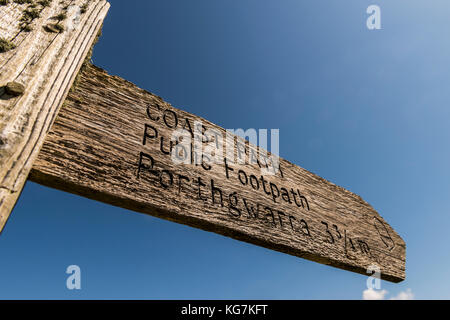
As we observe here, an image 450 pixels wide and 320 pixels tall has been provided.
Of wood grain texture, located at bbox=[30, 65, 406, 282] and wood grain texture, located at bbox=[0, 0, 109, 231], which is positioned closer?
wood grain texture, located at bbox=[0, 0, 109, 231]

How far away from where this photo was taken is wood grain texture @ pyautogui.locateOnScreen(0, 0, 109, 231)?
82cm

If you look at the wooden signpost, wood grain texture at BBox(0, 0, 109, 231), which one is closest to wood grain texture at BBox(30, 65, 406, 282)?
the wooden signpost

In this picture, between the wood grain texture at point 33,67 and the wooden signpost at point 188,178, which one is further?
the wooden signpost at point 188,178

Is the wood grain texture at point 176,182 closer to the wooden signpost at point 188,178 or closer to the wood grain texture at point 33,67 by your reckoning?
the wooden signpost at point 188,178

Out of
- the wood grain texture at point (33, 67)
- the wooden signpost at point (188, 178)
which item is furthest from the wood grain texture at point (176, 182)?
the wood grain texture at point (33, 67)

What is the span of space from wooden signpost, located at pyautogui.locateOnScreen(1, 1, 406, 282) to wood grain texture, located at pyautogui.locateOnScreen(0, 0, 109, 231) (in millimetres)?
34

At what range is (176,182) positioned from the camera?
125 centimetres

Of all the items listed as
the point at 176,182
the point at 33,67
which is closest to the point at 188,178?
the point at 176,182

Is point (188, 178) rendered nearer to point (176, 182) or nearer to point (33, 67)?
point (176, 182)

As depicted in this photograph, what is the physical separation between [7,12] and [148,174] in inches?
34.5

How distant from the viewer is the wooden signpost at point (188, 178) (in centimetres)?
108

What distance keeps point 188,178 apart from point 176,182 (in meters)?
0.07

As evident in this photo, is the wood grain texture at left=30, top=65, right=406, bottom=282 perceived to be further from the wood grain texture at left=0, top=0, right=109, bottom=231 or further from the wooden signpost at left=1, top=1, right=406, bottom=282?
the wood grain texture at left=0, top=0, right=109, bottom=231
